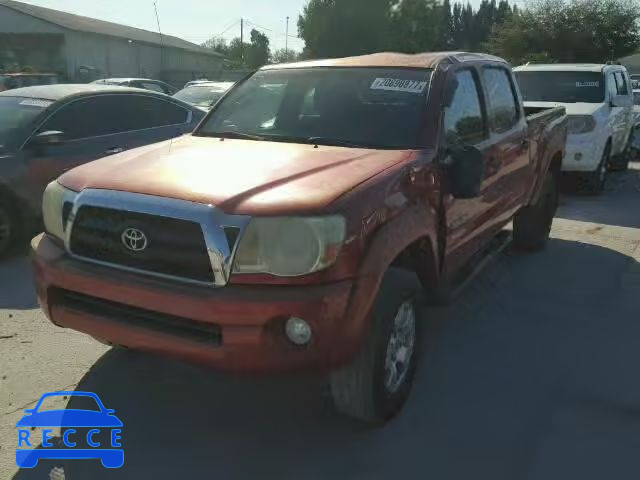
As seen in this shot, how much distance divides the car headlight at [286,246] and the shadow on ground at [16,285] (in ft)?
9.00

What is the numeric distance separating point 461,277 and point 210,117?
2030mm

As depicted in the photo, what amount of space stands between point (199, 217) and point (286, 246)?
0.38 metres

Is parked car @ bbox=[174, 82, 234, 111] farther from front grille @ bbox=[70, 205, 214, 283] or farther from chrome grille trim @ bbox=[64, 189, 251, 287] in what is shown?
chrome grille trim @ bbox=[64, 189, 251, 287]

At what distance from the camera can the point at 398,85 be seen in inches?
149

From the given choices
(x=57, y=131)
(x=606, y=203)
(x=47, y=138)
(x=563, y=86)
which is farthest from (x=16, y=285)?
(x=563, y=86)

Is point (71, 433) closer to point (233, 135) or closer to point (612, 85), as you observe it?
point (233, 135)

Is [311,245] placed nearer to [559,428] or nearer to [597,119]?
[559,428]

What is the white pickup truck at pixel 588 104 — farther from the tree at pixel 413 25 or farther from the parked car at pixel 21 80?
the tree at pixel 413 25

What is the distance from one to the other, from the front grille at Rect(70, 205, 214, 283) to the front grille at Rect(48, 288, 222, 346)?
0.19m

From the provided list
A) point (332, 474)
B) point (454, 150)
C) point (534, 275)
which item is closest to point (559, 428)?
point (332, 474)

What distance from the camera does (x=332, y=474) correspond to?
9.04 feet

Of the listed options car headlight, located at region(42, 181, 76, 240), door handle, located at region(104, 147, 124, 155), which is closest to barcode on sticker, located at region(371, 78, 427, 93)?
car headlight, located at region(42, 181, 76, 240)

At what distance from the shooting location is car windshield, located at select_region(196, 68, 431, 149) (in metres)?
3.60

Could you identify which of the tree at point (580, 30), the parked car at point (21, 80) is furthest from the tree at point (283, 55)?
the parked car at point (21, 80)
